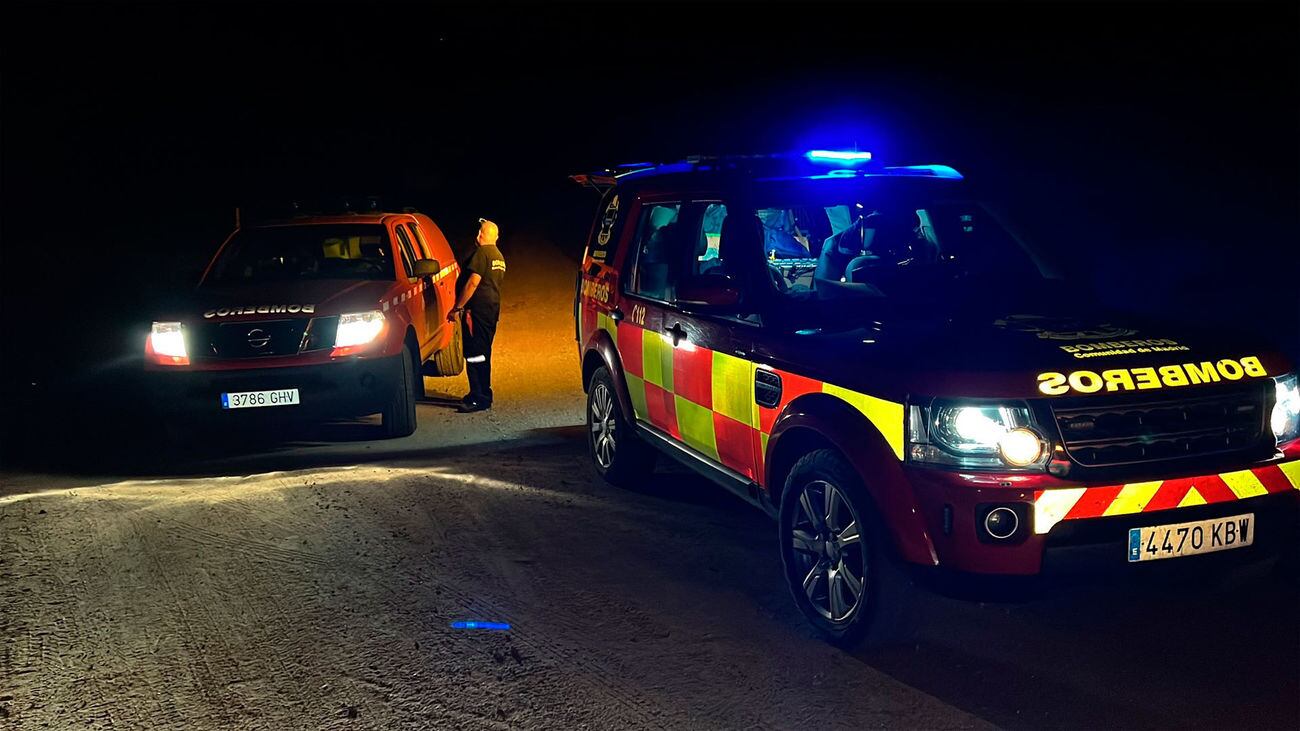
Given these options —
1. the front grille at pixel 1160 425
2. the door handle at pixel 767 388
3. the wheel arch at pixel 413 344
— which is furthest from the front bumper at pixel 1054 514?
the wheel arch at pixel 413 344

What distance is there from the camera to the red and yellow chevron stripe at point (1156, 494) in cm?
360

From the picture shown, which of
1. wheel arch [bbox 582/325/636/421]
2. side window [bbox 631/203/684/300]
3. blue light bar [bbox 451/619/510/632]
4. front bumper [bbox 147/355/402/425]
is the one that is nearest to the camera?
blue light bar [bbox 451/619/510/632]

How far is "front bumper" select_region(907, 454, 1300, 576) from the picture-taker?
142 inches

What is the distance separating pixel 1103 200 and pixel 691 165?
17.8 m

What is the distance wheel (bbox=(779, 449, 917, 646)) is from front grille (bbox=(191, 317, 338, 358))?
15.4ft

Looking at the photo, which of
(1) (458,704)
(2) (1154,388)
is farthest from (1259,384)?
(1) (458,704)

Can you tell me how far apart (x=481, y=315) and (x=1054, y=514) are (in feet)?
21.7

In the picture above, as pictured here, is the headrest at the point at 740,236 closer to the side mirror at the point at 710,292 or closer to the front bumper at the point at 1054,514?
the side mirror at the point at 710,292

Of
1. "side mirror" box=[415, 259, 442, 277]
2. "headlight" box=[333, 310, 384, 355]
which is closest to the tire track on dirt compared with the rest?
"headlight" box=[333, 310, 384, 355]

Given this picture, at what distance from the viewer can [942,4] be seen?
129 feet

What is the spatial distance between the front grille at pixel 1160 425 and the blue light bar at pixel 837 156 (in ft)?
7.48

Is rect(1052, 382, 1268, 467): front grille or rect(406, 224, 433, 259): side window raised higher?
rect(406, 224, 433, 259): side window

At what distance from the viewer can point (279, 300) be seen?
320 inches

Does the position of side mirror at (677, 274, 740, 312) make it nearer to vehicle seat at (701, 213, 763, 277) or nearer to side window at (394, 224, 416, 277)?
vehicle seat at (701, 213, 763, 277)
